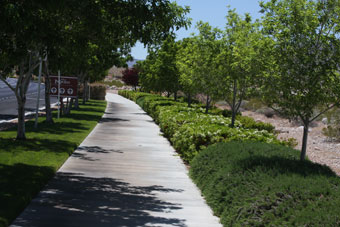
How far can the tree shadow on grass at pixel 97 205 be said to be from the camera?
24.7ft

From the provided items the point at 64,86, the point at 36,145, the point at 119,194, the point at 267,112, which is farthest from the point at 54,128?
the point at 267,112

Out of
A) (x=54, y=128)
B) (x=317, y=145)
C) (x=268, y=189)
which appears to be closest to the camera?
(x=268, y=189)

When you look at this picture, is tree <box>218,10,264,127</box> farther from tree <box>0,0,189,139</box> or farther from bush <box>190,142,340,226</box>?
bush <box>190,142,340,226</box>

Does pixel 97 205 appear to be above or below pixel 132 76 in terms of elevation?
below

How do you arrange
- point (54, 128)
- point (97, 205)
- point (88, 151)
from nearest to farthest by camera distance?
point (97, 205) → point (88, 151) → point (54, 128)

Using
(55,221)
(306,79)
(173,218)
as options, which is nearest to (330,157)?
(306,79)

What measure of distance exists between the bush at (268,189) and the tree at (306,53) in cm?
127

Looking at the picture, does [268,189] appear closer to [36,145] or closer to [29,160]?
[29,160]

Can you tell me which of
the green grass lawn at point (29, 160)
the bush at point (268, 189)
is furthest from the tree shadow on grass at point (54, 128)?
the bush at point (268, 189)

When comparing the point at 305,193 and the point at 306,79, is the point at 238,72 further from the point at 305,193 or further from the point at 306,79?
the point at 305,193

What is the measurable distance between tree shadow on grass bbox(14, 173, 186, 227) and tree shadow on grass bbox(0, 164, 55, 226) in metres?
0.15

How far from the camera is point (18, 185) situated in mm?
9344

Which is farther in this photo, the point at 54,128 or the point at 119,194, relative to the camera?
the point at 54,128

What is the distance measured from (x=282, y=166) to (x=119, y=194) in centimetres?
310
